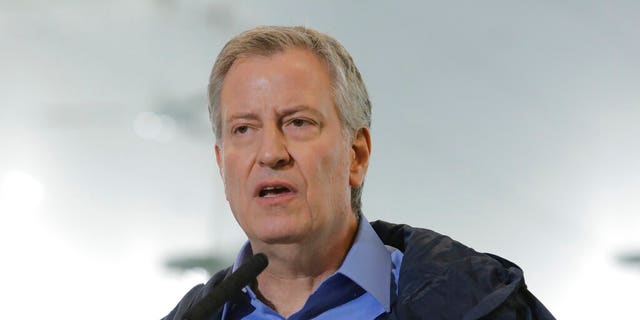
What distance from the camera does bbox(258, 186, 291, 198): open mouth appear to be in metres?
1.03

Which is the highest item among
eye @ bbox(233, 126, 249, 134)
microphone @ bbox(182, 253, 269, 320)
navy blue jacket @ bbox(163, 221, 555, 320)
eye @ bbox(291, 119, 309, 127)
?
eye @ bbox(233, 126, 249, 134)

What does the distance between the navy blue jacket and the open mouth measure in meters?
0.17

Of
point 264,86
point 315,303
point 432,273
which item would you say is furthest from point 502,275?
point 264,86

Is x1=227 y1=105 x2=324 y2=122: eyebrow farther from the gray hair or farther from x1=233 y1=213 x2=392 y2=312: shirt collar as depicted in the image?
x1=233 y1=213 x2=392 y2=312: shirt collar

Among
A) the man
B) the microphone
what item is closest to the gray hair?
the man

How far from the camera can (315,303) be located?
108cm

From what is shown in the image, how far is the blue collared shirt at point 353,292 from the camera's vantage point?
3.52ft

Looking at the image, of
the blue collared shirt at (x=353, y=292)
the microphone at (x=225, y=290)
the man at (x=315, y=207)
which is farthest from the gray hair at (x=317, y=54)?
the microphone at (x=225, y=290)

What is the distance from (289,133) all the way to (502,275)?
0.95ft

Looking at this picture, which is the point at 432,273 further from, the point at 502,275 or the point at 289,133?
the point at 289,133

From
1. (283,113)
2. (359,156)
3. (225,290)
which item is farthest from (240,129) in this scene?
(225,290)

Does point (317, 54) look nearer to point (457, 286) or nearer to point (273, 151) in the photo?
point (273, 151)

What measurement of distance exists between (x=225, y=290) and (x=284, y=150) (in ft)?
0.82

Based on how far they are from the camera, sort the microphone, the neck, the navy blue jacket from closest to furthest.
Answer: the microphone, the navy blue jacket, the neck
